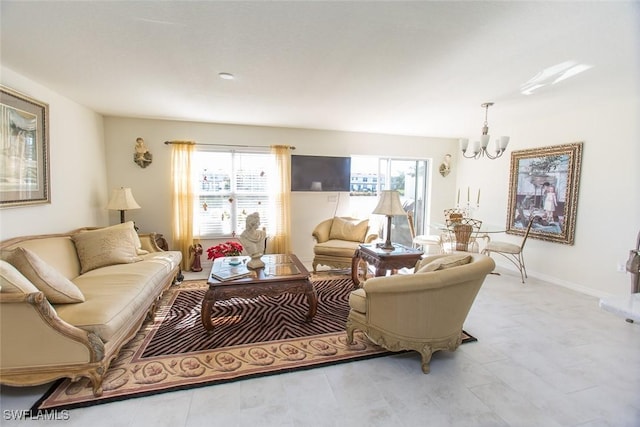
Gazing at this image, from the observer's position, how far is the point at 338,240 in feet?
14.6

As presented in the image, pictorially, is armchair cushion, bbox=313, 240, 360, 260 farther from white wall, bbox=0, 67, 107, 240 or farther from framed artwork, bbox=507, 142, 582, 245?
white wall, bbox=0, 67, 107, 240

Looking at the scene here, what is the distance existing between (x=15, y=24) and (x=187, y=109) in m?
1.93

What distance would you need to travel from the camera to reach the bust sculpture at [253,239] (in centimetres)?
288

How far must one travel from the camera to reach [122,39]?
6.50 feet

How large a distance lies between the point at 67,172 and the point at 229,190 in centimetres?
202

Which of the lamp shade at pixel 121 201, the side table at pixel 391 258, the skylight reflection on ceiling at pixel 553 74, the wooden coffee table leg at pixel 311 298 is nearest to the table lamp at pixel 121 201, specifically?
the lamp shade at pixel 121 201

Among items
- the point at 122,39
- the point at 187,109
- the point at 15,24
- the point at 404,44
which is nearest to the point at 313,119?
the point at 187,109

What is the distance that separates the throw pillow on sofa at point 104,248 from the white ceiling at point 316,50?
1534mm

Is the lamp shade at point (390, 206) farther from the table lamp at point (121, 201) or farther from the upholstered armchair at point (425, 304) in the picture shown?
the table lamp at point (121, 201)

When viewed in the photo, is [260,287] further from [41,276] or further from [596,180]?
[596,180]

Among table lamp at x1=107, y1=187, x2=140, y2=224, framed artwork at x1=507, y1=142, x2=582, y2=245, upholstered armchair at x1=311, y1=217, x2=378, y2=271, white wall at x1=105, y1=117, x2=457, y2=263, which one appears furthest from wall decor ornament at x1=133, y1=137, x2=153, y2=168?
framed artwork at x1=507, y1=142, x2=582, y2=245

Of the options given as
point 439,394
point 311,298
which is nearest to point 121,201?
point 311,298

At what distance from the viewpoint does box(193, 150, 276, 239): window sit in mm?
4602

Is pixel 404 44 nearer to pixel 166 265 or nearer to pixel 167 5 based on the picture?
pixel 167 5
